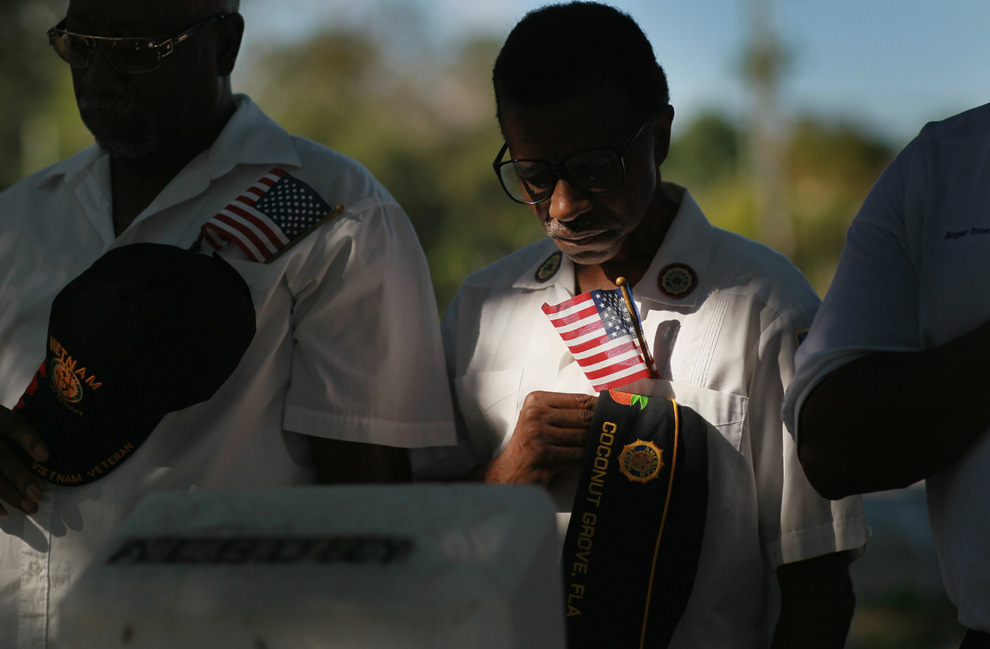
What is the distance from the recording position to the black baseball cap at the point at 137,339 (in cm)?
171

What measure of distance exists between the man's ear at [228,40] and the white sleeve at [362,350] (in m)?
0.54

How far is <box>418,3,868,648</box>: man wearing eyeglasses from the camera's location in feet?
6.20

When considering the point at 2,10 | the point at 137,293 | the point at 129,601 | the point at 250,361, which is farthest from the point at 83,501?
the point at 2,10

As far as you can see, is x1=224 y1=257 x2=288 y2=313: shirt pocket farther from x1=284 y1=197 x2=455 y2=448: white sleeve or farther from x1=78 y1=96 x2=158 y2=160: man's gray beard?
x1=78 y1=96 x2=158 y2=160: man's gray beard

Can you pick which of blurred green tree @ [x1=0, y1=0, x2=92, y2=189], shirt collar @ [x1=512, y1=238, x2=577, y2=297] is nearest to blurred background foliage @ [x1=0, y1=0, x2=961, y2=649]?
blurred green tree @ [x1=0, y1=0, x2=92, y2=189]

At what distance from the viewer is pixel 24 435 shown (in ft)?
6.42

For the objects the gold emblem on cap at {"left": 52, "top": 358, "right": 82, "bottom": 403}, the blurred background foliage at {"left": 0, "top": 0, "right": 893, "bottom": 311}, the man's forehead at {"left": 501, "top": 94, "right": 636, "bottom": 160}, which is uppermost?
the man's forehead at {"left": 501, "top": 94, "right": 636, "bottom": 160}

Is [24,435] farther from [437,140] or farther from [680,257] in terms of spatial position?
[437,140]

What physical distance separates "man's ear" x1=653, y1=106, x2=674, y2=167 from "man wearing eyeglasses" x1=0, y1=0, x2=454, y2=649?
1.97 feet

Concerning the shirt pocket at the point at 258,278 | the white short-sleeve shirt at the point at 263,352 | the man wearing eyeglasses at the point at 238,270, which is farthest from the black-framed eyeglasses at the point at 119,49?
the shirt pocket at the point at 258,278

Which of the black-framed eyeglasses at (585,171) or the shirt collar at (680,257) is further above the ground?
the black-framed eyeglasses at (585,171)

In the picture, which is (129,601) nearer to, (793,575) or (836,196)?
(793,575)

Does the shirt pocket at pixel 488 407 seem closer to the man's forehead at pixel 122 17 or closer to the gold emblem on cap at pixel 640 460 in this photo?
the gold emblem on cap at pixel 640 460

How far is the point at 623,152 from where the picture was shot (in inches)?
77.7
